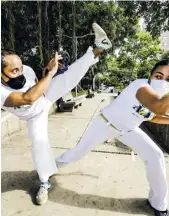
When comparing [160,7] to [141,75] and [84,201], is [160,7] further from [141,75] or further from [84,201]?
[141,75]

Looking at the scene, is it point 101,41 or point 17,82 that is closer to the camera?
point 17,82

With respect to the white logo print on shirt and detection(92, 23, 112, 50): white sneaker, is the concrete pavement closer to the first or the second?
the white logo print on shirt

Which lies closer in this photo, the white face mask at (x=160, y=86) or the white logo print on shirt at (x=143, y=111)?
the white face mask at (x=160, y=86)

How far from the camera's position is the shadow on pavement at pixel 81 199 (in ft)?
9.52

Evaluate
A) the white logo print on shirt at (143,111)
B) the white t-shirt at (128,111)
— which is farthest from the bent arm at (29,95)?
the white logo print on shirt at (143,111)

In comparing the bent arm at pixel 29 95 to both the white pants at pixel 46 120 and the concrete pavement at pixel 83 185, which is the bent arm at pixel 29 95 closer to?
the white pants at pixel 46 120

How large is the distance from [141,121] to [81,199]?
1112 millimetres

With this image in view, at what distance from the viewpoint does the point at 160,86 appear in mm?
2527

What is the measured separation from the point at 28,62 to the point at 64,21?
17.9 feet

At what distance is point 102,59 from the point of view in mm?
27484

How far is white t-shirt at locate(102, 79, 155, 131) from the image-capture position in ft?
8.64

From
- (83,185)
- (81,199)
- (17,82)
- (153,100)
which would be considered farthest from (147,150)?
(17,82)

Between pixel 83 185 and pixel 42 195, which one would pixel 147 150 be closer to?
pixel 83 185

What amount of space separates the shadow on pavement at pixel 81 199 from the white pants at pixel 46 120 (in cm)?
26
